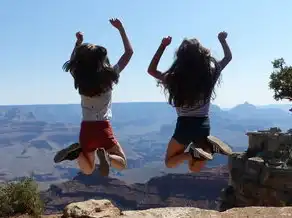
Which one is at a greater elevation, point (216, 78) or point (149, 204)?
point (216, 78)

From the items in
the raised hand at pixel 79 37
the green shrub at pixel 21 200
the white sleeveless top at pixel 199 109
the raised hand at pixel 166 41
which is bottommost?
the green shrub at pixel 21 200

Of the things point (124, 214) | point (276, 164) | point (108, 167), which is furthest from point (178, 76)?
point (276, 164)

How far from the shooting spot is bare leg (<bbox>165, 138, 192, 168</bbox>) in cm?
884

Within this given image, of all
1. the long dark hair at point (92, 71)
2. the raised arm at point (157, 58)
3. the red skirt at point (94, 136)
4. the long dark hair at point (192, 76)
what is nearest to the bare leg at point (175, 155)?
the long dark hair at point (192, 76)

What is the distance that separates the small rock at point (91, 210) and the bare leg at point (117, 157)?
5.60m

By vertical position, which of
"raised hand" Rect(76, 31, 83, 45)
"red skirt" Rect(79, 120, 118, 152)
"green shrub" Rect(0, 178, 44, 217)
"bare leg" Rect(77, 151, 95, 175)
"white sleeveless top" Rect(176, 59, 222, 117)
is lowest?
"green shrub" Rect(0, 178, 44, 217)

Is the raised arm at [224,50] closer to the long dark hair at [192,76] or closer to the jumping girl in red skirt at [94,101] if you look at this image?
the long dark hair at [192,76]

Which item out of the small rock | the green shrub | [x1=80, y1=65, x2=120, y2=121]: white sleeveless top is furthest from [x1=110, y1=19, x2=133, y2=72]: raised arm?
the green shrub

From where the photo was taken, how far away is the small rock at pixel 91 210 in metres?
14.2

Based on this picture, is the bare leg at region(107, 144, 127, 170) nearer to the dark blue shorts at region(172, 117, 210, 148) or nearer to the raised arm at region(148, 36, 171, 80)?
the dark blue shorts at region(172, 117, 210, 148)

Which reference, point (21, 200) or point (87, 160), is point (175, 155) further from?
point (21, 200)

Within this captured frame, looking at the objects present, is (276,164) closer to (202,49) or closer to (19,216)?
(19,216)

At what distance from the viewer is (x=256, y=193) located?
3488 centimetres

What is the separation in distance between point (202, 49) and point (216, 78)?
0.64m
